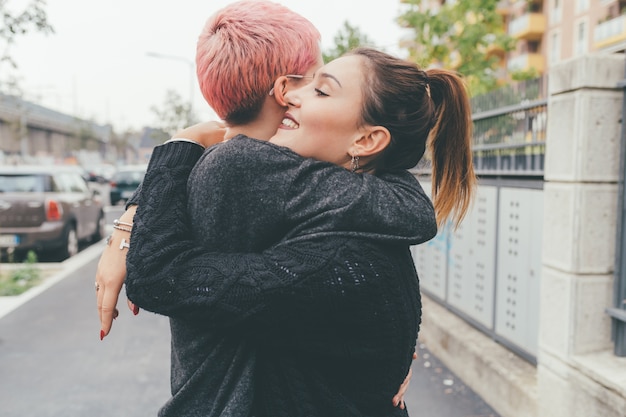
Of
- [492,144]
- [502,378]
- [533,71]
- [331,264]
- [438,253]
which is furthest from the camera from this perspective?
[533,71]

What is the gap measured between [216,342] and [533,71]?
18633 mm

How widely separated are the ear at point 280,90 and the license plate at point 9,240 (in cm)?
927

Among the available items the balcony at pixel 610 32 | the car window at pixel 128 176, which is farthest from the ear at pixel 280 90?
the balcony at pixel 610 32

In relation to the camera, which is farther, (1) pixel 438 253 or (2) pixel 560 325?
(1) pixel 438 253

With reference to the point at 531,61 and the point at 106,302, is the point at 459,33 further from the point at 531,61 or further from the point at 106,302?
the point at 531,61

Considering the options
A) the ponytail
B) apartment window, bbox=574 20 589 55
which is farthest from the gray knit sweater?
apartment window, bbox=574 20 589 55

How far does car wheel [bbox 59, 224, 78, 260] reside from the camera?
399 inches

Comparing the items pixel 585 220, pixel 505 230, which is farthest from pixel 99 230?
pixel 585 220

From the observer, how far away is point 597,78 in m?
3.06

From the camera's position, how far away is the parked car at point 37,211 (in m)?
9.28

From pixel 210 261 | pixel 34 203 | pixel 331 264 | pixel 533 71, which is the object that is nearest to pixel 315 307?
pixel 331 264

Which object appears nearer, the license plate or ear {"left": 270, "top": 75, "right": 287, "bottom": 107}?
ear {"left": 270, "top": 75, "right": 287, "bottom": 107}

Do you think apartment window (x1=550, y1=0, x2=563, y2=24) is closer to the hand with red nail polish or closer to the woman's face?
the woman's face

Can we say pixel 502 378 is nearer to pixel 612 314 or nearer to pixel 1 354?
pixel 612 314
